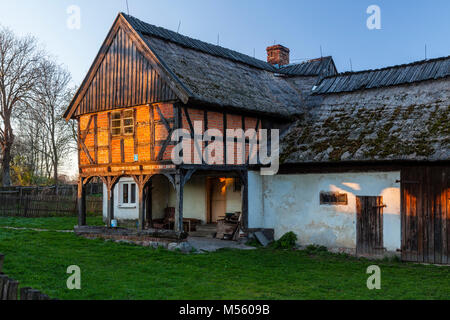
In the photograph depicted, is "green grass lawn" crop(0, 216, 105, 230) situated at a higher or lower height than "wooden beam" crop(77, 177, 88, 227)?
lower

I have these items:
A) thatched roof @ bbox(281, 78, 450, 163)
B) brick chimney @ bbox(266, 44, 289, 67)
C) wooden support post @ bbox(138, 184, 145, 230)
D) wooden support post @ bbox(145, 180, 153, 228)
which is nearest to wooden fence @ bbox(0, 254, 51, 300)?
wooden support post @ bbox(138, 184, 145, 230)

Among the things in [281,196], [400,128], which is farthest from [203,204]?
[400,128]

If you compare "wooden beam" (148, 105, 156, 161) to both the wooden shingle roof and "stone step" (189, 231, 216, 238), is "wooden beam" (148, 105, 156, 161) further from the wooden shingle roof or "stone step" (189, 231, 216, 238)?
the wooden shingle roof

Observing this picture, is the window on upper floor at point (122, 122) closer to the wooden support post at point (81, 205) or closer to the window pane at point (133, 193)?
the wooden support post at point (81, 205)

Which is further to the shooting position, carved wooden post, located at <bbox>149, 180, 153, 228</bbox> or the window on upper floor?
carved wooden post, located at <bbox>149, 180, 153, 228</bbox>

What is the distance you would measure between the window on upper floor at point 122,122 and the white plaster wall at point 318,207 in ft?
14.5

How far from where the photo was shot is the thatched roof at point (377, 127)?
13.3m

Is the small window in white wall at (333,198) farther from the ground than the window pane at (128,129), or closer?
closer

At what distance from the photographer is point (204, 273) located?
10.7 meters

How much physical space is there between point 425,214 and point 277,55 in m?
13.4

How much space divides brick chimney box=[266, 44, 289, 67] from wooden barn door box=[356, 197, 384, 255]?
38.4 ft

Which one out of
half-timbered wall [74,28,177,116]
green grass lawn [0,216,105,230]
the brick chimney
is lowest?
green grass lawn [0,216,105,230]

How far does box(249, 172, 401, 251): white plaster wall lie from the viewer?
44.9ft

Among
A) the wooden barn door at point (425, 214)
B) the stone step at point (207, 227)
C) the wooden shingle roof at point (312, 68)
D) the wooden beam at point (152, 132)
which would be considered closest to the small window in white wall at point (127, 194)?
the stone step at point (207, 227)
